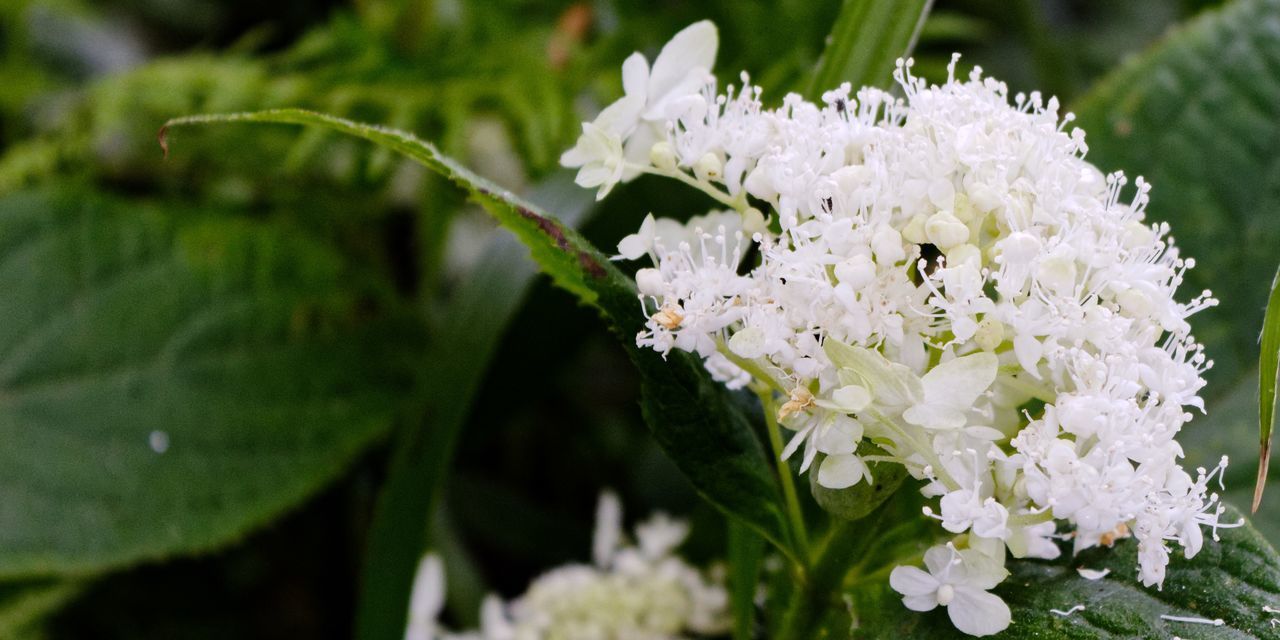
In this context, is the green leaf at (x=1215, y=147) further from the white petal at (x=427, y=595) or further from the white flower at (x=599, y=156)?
the white petal at (x=427, y=595)

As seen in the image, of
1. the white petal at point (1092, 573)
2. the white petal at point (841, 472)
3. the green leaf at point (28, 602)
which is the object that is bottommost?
the green leaf at point (28, 602)

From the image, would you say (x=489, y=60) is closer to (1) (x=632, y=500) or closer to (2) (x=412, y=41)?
(2) (x=412, y=41)

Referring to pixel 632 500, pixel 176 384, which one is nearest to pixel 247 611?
pixel 176 384

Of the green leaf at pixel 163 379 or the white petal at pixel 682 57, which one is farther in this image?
the green leaf at pixel 163 379

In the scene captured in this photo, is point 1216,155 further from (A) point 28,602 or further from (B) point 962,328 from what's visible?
(A) point 28,602

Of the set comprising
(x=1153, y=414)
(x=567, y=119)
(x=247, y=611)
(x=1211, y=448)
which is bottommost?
(x=247, y=611)

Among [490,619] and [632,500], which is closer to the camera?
[490,619]

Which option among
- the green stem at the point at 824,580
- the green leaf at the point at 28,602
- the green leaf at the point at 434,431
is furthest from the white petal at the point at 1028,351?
the green leaf at the point at 28,602
